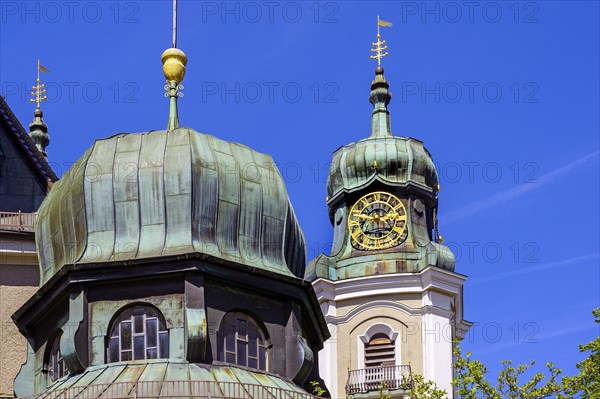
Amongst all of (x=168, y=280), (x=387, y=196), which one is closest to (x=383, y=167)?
(x=387, y=196)

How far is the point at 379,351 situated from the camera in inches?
2402

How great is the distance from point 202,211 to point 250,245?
116 centimetres

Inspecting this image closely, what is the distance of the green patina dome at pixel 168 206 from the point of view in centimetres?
3675

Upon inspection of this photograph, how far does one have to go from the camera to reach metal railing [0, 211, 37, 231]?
1575 inches

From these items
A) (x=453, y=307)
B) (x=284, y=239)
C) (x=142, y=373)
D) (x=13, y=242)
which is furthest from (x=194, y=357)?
(x=453, y=307)

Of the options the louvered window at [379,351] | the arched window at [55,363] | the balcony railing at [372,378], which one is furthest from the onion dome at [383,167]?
the arched window at [55,363]

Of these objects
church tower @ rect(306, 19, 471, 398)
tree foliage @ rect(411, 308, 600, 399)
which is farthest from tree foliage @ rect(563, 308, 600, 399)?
church tower @ rect(306, 19, 471, 398)

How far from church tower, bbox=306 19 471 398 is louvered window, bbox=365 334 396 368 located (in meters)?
0.03

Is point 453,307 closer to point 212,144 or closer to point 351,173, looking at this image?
point 351,173

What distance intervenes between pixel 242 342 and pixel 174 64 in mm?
6924

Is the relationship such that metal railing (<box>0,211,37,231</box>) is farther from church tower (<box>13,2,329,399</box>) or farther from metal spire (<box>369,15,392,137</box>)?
metal spire (<box>369,15,392,137</box>)

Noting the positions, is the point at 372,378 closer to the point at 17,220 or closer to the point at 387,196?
the point at 387,196

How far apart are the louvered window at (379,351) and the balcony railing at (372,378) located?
1.22ft

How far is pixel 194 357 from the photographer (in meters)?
35.3
